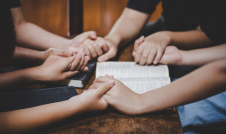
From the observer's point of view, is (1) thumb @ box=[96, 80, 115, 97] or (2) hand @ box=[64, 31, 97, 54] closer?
(1) thumb @ box=[96, 80, 115, 97]

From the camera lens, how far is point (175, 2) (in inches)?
34.2

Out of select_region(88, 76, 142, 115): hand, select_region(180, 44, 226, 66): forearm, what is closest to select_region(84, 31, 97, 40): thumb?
select_region(88, 76, 142, 115): hand

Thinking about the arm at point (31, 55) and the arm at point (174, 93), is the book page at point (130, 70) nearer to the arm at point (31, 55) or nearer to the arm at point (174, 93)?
the arm at point (174, 93)

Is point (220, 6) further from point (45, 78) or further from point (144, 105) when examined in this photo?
point (45, 78)

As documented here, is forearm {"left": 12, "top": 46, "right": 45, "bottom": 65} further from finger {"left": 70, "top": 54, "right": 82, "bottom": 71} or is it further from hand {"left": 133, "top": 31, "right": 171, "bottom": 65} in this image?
hand {"left": 133, "top": 31, "right": 171, "bottom": 65}

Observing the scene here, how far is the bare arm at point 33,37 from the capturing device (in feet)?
2.49

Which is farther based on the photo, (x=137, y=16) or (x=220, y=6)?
(x=137, y=16)

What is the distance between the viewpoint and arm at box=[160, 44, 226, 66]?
65 centimetres

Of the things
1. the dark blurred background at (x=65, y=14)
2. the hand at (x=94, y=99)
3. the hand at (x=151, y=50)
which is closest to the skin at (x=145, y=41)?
the hand at (x=151, y=50)

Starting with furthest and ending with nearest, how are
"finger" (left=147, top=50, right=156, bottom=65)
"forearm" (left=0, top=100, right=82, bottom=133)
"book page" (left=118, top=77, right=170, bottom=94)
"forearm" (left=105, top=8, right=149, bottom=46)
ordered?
"forearm" (left=105, top=8, right=149, bottom=46) < "finger" (left=147, top=50, right=156, bottom=65) < "book page" (left=118, top=77, right=170, bottom=94) < "forearm" (left=0, top=100, right=82, bottom=133)

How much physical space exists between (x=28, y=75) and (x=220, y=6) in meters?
0.86

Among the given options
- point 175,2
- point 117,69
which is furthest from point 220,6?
point 117,69

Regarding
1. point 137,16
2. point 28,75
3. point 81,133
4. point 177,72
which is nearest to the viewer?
point 81,133

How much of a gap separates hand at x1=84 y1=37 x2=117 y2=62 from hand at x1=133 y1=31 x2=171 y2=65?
0.41 feet
